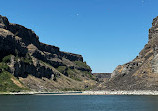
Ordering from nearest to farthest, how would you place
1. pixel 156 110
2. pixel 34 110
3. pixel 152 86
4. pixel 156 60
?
1. pixel 156 110
2. pixel 34 110
3. pixel 152 86
4. pixel 156 60

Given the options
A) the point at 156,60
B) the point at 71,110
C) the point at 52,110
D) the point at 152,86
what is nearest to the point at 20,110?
the point at 52,110

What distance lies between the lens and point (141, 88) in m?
193

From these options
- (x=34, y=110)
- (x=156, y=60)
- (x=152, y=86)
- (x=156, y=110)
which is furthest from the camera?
(x=156, y=60)

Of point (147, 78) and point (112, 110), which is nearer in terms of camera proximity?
point (112, 110)

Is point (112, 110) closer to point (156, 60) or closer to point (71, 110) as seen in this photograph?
point (71, 110)

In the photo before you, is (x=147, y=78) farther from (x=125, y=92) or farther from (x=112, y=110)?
(x=112, y=110)

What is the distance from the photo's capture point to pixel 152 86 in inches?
7338

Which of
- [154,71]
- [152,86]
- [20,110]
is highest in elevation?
A: [154,71]

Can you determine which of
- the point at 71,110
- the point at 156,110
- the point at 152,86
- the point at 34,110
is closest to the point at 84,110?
the point at 71,110

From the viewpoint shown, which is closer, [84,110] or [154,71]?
[84,110]

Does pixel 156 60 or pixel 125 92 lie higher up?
pixel 156 60

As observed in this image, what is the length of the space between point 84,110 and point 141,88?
115 metres

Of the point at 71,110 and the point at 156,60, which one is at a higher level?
the point at 156,60

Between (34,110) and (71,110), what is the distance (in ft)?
43.9
